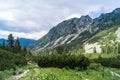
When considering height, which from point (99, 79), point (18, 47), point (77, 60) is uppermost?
point (18, 47)

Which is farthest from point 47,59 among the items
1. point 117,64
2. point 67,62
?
point 117,64

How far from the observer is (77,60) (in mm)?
52719

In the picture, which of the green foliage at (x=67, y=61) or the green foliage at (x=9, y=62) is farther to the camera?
the green foliage at (x=9, y=62)

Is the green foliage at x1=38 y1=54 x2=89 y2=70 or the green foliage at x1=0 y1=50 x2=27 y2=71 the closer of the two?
the green foliage at x1=38 y1=54 x2=89 y2=70

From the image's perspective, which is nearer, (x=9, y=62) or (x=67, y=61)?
(x=67, y=61)

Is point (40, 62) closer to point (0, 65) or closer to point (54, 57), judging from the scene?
point (54, 57)

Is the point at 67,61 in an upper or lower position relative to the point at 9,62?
lower

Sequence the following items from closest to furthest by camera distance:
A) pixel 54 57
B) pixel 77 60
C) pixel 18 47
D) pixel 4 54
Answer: pixel 77 60 < pixel 54 57 < pixel 4 54 < pixel 18 47

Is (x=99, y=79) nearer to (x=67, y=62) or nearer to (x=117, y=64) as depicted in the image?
(x=67, y=62)

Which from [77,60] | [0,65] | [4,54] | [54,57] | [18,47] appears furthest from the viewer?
[18,47]

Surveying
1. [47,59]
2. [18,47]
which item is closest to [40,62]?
[47,59]

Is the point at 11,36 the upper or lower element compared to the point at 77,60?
upper

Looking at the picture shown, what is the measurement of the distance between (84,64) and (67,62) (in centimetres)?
365

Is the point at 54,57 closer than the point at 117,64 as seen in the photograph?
Yes
